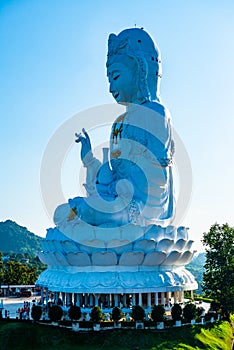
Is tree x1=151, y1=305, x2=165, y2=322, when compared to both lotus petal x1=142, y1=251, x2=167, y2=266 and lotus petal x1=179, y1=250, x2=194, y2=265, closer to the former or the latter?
lotus petal x1=142, y1=251, x2=167, y2=266

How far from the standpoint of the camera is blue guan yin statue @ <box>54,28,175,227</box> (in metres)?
23.8

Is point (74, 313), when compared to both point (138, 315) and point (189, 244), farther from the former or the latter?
point (189, 244)

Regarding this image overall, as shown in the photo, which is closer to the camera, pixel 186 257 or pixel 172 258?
pixel 172 258

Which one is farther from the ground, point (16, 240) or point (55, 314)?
point (16, 240)


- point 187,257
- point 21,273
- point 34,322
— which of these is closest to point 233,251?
point 187,257

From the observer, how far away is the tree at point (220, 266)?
22812 millimetres

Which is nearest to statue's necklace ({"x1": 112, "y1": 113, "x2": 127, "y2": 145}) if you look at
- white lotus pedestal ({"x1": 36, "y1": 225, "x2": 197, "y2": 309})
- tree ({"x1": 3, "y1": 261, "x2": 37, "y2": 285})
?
white lotus pedestal ({"x1": 36, "y1": 225, "x2": 197, "y2": 309})

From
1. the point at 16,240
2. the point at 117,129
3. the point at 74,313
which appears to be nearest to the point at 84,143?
the point at 117,129

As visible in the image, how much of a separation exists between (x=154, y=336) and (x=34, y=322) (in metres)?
5.33

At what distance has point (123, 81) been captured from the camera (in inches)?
1078

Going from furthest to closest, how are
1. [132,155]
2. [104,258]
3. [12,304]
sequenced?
[12,304], [132,155], [104,258]

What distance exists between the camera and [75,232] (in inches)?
910

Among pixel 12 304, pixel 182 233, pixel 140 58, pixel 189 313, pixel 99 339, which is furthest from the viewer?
pixel 12 304

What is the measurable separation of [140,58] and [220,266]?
41.1ft
